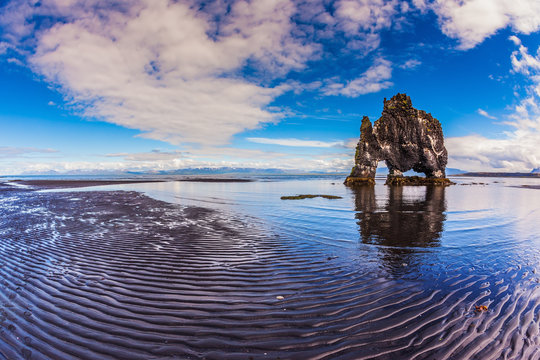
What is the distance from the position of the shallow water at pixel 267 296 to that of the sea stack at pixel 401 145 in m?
63.4

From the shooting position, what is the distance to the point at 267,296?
6672 millimetres

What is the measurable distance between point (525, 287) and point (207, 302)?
29.2 feet

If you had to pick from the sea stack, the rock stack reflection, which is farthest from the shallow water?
the sea stack

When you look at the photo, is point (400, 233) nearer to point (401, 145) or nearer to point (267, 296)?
point (267, 296)

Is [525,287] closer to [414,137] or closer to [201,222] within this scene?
[201,222]

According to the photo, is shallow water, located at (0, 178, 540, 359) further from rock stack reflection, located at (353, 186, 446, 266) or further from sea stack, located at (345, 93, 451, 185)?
sea stack, located at (345, 93, 451, 185)

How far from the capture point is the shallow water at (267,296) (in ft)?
15.3

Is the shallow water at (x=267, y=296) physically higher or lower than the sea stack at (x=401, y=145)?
lower

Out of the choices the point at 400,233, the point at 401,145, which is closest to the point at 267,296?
the point at 400,233

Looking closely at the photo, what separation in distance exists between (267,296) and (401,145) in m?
79.6

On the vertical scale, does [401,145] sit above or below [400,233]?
above

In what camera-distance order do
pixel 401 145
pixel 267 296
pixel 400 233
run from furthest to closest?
pixel 401 145 → pixel 400 233 → pixel 267 296

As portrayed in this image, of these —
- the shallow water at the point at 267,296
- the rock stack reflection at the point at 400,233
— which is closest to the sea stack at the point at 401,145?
the rock stack reflection at the point at 400,233

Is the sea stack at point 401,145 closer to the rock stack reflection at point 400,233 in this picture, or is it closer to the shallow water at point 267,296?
the rock stack reflection at point 400,233
